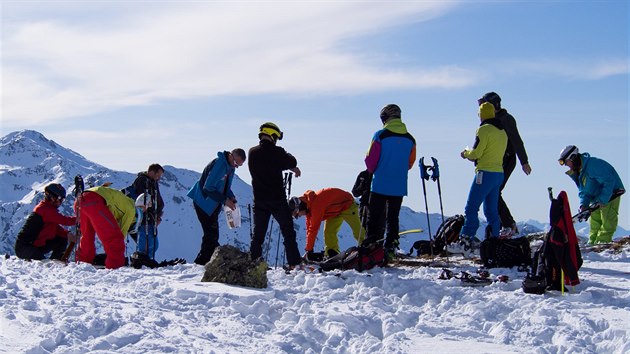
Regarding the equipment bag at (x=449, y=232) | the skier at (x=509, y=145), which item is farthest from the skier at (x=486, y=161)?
the equipment bag at (x=449, y=232)

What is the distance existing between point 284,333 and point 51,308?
223 centimetres

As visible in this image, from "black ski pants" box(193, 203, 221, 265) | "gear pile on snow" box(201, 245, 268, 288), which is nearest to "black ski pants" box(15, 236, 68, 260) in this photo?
"black ski pants" box(193, 203, 221, 265)

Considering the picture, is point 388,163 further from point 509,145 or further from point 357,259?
point 509,145

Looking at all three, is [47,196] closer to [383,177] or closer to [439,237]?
[383,177]

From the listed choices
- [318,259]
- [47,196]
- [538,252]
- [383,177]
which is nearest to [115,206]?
[47,196]

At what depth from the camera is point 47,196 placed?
40.4 ft

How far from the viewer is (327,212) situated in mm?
12164

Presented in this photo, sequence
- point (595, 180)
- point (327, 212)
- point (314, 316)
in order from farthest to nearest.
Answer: point (327, 212) < point (595, 180) < point (314, 316)

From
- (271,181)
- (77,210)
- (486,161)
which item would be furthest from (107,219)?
(486,161)

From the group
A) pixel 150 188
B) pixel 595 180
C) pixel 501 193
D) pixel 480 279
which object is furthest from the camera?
pixel 150 188

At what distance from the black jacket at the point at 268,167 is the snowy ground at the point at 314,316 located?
1546 millimetres

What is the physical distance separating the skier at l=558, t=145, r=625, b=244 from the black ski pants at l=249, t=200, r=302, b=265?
5146 millimetres

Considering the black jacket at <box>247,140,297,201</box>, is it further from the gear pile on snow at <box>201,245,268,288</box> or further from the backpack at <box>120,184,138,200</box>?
the backpack at <box>120,184,138,200</box>

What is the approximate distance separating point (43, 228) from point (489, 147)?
805 cm
